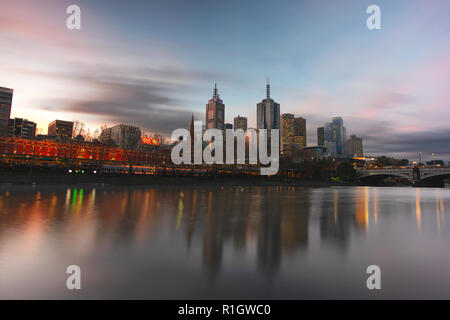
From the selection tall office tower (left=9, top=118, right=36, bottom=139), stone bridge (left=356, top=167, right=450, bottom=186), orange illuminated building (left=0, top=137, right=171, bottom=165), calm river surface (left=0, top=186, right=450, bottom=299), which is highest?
tall office tower (left=9, top=118, right=36, bottom=139)

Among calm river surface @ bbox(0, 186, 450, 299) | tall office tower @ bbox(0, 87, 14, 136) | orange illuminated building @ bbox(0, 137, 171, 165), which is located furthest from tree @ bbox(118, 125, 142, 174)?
tall office tower @ bbox(0, 87, 14, 136)

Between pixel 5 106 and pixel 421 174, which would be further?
pixel 5 106

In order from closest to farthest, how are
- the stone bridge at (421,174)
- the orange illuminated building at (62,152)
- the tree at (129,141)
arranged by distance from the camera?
1. the tree at (129,141)
2. the orange illuminated building at (62,152)
3. the stone bridge at (421,174)

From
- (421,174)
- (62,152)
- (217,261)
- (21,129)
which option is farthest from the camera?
(21,129)

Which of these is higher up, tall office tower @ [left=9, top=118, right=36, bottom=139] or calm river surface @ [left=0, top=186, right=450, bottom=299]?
tall office tower @ [left=9, top=118, right=36, bottom=139]

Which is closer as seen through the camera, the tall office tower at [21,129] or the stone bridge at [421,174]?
the stone bridge at [421,174]

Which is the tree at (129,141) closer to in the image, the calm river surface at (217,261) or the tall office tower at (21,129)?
the calm river surface at (217,261)

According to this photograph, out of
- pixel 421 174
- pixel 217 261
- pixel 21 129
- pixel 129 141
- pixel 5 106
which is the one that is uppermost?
pixel 5 106

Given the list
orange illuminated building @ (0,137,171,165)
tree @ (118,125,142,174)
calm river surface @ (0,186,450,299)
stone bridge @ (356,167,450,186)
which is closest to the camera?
calm river surface @ (0,186,450,299)

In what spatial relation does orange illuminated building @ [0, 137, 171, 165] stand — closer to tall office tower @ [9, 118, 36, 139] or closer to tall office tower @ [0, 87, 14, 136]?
tall office tower @ [0, 87, 14, 136]

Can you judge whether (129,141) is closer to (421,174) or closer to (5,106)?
(421,174)

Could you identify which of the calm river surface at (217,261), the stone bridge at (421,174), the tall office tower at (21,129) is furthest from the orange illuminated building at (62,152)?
the tall office tower at (21,129)

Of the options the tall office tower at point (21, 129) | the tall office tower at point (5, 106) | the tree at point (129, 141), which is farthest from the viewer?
the tall office tower at point (21, 129)

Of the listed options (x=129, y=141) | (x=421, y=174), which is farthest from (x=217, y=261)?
(x=421, y=174)
